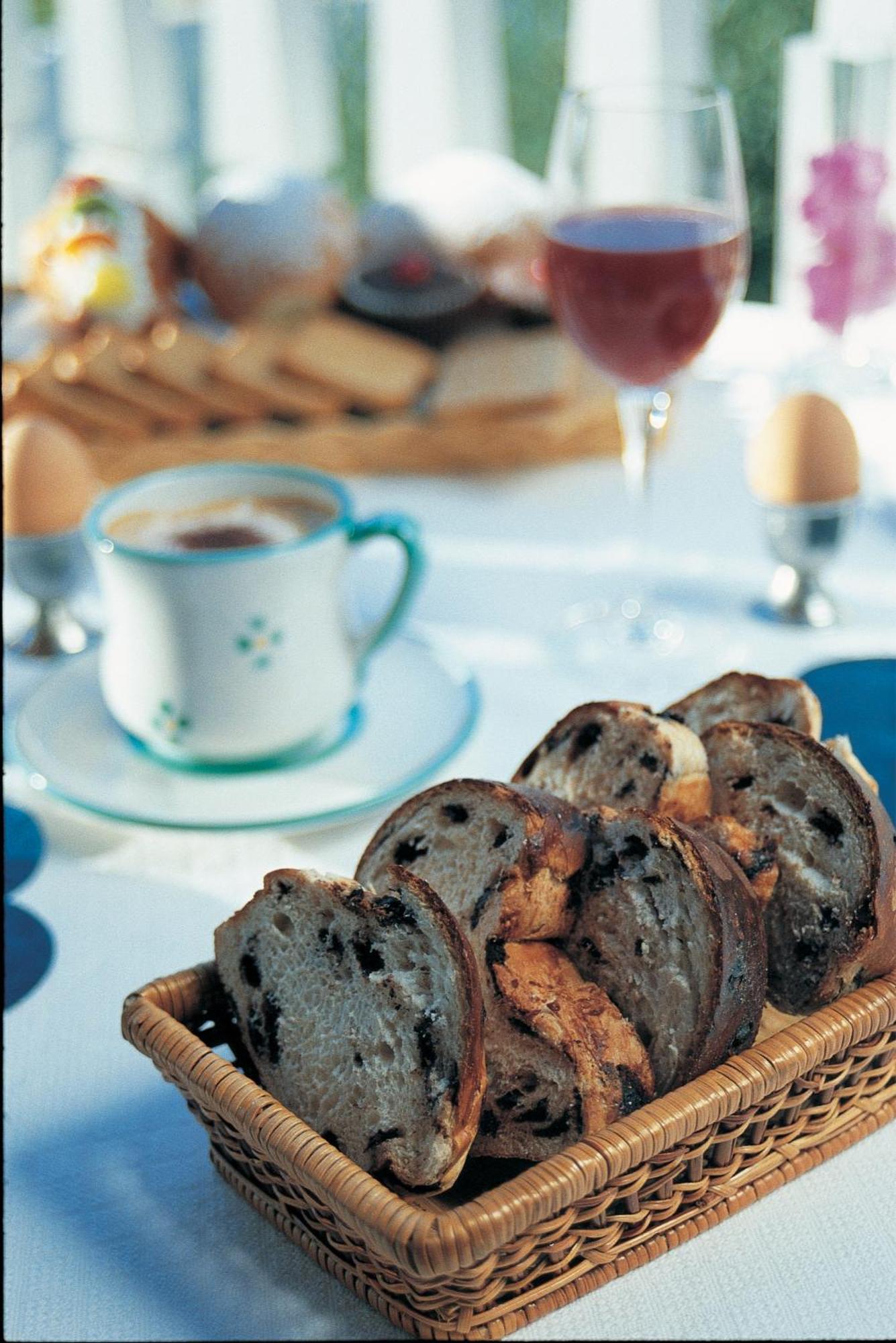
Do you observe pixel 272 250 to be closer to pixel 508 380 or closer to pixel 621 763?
pixel 508 380

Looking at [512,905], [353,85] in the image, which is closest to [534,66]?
[353,85]

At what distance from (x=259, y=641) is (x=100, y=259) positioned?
2.38ft

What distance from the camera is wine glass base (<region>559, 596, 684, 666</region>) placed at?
4.12 ft

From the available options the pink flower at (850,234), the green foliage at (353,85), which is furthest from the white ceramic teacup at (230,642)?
the green foliage at (353,85)

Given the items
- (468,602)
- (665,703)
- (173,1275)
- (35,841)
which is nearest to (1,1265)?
(173,1275)

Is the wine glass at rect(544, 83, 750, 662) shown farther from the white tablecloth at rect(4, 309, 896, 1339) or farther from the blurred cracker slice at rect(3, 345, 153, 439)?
the blurred cracker slice at rect(3, 345, 153, 439)

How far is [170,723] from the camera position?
107 cm

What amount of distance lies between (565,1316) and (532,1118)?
82mm

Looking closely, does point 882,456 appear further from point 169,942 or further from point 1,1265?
point 1,1265

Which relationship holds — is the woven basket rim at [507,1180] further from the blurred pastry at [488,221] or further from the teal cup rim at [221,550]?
the blurred pastry at [488,221]

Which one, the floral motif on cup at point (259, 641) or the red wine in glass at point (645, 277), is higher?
the red wine in glass at point (645, 277)

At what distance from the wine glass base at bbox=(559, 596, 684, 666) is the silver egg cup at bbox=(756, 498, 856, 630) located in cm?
9

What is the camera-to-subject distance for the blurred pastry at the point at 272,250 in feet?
5.48

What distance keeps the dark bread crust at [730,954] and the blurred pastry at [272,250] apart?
3.66ft
